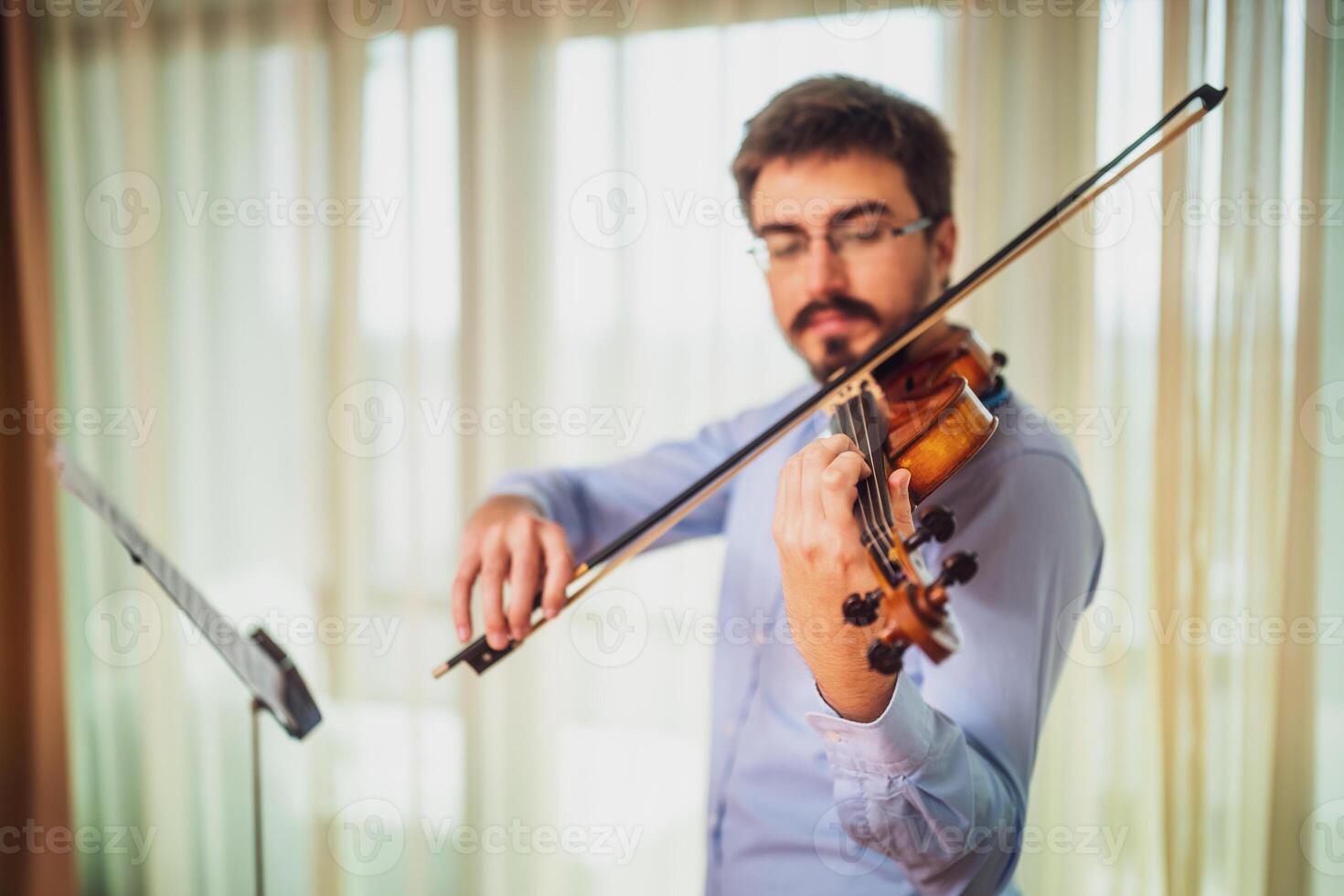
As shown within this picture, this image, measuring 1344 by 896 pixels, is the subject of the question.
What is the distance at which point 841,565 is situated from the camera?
731 mm

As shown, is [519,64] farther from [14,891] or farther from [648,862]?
[14,891]

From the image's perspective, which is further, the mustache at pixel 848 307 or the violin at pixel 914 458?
the mustache at pixel 848 307

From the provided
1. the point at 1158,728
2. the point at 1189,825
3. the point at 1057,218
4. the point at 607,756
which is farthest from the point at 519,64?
the point at 1189,825

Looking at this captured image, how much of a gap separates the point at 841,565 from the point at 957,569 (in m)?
0.10

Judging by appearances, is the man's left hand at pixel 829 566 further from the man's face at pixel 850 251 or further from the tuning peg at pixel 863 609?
the man's face at pixel 850 251

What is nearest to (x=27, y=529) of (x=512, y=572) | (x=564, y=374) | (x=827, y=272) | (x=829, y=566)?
(x=564, y=374)

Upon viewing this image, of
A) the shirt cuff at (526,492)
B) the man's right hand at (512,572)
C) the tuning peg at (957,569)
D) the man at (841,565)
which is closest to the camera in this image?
the tuning peg at (957,569)

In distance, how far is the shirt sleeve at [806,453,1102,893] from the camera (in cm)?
79

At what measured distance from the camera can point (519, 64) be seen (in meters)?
1.72

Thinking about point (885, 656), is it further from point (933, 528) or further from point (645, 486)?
point (645, 486)

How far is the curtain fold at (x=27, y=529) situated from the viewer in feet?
6.40

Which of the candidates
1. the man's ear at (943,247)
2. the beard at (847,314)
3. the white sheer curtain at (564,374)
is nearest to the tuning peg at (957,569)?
the beard at (847,314)

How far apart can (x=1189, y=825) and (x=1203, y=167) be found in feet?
3.36

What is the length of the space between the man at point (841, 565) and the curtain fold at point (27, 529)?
1.39m
